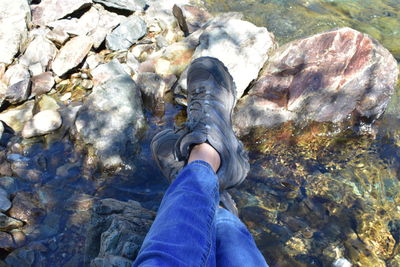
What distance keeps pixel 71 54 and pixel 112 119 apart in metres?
1.38

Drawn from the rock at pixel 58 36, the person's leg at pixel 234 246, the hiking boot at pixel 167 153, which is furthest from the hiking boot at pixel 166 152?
the rock at pixel 58 36

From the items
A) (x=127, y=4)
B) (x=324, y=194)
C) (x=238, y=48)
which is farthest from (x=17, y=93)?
(x=324, y=194)

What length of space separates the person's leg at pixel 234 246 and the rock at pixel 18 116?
103 inches

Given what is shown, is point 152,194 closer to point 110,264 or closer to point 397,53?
point 110,264

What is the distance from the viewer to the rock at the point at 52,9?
4660 mm

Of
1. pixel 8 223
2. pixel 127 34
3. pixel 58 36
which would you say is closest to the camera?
pixel 8 223

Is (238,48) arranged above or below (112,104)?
above

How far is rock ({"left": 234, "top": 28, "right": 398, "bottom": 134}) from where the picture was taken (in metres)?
3.53

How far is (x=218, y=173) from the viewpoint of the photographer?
93.2 inches

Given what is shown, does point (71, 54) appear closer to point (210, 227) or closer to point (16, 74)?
point (16, 74)

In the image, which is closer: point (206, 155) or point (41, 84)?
point (206, 155)

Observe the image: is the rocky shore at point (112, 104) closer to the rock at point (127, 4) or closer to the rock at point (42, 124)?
the rock at point (42, 124)

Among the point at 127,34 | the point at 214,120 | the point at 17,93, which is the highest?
the point at 214,120

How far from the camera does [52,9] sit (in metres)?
4.72
